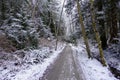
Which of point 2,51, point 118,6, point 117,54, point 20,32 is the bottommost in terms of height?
point 117,54

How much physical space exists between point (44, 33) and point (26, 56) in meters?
20.8

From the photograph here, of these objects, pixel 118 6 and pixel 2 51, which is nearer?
pixel 2 51

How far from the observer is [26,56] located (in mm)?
13898

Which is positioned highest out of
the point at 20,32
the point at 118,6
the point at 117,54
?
the point at 118,6

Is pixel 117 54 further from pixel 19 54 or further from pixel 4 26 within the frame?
pixel 4 26

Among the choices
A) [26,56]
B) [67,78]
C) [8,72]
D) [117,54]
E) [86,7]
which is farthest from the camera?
[86,7]

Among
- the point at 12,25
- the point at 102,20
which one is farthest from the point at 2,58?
the point at 102,20

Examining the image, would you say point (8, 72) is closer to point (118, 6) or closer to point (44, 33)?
point (118, 6)

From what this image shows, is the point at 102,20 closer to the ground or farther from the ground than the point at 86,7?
closer to the ground

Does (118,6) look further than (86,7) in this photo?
No

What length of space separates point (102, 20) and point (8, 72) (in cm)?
1118

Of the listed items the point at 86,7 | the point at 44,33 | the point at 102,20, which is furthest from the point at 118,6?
the point at 44,33

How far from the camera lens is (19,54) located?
14352 mm

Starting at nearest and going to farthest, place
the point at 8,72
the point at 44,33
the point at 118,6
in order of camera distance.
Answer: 1. the point at 8,72
2. the point at 118,6
3. the point at 44,33
